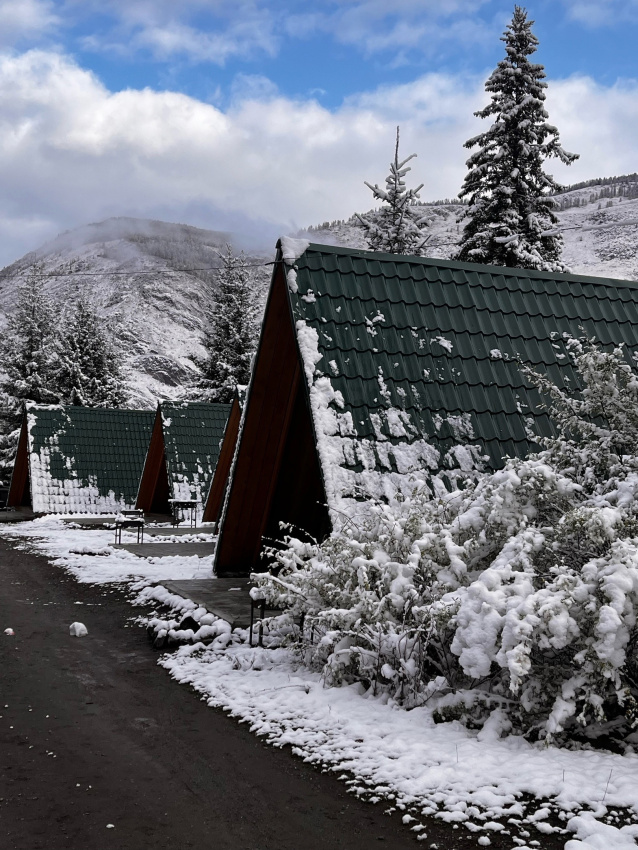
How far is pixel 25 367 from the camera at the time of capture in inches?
1537

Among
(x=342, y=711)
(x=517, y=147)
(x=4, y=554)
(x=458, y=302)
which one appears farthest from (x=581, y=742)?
(x=517, y=147)

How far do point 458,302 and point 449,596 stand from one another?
188 inches

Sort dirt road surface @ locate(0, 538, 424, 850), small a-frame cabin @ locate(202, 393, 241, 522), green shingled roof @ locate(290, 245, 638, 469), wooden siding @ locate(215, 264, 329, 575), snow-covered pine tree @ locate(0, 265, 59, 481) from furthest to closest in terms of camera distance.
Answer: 1. snow-covered pine tree @ locate(0, 265, 59, 481)
2. small a-frame cabin @ locate(202, 393, 241, 522)
3. wooden siding @ locate(215, 264, 329, 575)
4. green shingled roof @ locate(290, 245, 638, 469)
5. dirt road surface @ locate(0, 538, 424, 850)

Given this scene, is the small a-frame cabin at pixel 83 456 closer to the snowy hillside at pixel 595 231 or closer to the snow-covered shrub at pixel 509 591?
the snow-covered shrub at pixel 509 591

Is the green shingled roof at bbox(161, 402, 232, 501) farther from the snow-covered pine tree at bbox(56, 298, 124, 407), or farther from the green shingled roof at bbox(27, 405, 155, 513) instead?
the snow-covered pine tree at bbox(56, 298, 124, 407)

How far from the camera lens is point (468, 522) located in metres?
5.29

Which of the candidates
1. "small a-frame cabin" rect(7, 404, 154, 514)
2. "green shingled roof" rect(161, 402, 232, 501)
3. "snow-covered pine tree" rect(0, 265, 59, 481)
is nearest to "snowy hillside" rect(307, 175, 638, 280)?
"snow-covered pine tree" rect(0, 265, 59, 481)

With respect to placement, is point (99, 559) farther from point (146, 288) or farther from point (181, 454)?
point (146, 288)

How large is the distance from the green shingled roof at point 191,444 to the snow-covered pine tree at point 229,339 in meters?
12.6

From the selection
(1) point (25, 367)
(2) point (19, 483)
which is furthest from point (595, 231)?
(2) point (19, 483)

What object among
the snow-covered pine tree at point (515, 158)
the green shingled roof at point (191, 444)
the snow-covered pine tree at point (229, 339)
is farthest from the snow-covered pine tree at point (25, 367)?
the snow-covered pine tree at point (515, 158)

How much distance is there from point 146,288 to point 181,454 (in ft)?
422

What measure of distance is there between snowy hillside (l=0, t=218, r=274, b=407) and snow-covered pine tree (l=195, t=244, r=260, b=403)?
35.1m

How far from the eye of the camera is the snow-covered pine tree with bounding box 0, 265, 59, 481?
125 feet
